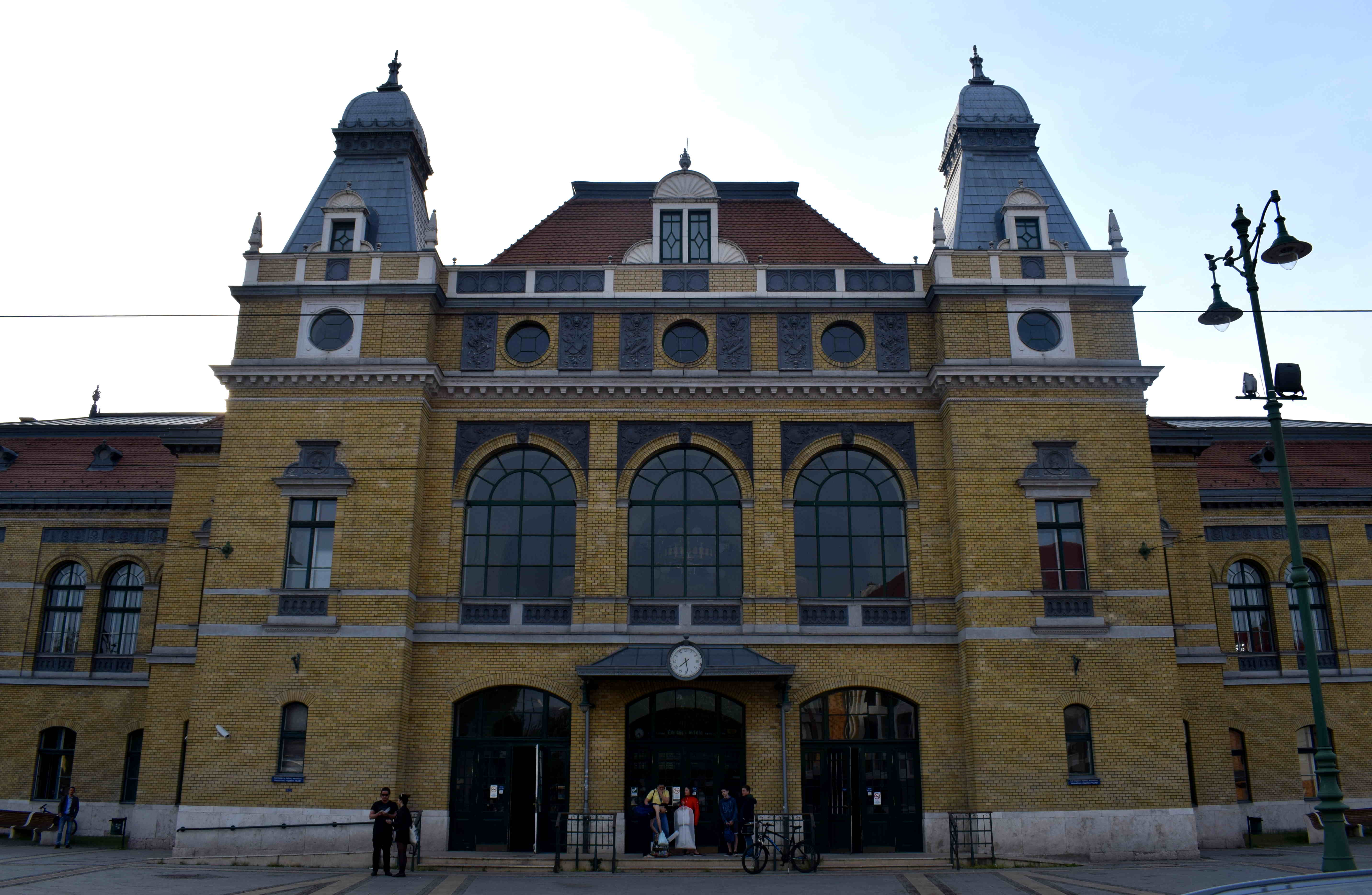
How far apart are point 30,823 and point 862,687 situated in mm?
22515

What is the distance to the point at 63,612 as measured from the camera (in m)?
31.8

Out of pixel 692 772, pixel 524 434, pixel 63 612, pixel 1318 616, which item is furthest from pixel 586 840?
pixel 1318 616

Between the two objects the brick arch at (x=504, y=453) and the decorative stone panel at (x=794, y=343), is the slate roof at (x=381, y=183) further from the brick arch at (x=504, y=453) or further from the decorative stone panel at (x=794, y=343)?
the decorative stone panel at (x=794, y=343)

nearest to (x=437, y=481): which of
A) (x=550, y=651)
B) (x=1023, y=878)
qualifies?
Result: (x=550, y=651)

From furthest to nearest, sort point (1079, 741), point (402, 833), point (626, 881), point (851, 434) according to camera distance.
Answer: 1. point (851, 434)
2. point (1079, 741)
3. point (402, 833)
4. point (626, 881)

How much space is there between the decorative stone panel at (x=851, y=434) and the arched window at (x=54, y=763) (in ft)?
73.2

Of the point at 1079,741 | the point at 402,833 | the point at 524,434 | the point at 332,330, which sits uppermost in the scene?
the point at 332,330

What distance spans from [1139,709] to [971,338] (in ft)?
30.6

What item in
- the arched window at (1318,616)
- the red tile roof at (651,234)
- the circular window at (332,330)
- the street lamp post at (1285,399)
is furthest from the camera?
the arched window at (1318,616)

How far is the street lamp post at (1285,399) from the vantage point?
47.1 feet

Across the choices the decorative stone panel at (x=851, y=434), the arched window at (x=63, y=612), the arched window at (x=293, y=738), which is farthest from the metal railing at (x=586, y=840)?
the arched window at (x=63, y=612)

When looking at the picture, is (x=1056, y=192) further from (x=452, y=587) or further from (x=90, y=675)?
(x=90, y=675)

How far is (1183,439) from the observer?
2866 centimetres

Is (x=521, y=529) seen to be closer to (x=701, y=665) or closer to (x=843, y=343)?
(x=701, y=665)
